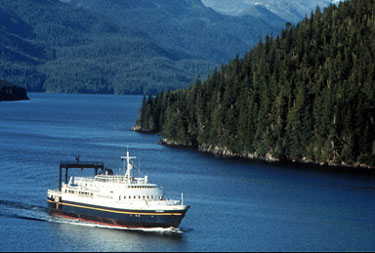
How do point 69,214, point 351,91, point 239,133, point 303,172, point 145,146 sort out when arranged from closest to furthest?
point 69,214 → point 303,172 → point 351,91 → point 239,133 → point 145,146

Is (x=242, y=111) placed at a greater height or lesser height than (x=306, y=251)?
greater

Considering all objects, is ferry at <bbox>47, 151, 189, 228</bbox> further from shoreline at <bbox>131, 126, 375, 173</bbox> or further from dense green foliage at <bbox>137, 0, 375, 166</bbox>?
dense green foliage at <bbox>137, 0, 375, 166</bbox>

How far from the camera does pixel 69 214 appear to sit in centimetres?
10338

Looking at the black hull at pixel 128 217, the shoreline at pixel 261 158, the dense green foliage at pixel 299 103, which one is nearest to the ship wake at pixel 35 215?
the black hull at pixel 128 217

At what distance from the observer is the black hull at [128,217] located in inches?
3745

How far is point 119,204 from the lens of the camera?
96938mm

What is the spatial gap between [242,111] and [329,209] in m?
68.4

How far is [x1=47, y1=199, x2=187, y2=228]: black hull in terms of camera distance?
9512 cm

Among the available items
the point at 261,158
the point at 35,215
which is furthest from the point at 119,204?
the point at 261,158

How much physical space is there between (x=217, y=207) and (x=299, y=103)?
200 feet

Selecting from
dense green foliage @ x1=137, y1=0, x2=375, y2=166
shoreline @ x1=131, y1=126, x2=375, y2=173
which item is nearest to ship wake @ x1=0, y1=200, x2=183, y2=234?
shoreline @ x1=131, y1=126, x2=375, y2=173

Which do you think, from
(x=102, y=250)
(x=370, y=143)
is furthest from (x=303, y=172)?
(x=102, y=250)

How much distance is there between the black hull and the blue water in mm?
1160

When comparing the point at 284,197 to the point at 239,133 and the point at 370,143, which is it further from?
the point at 239,133
